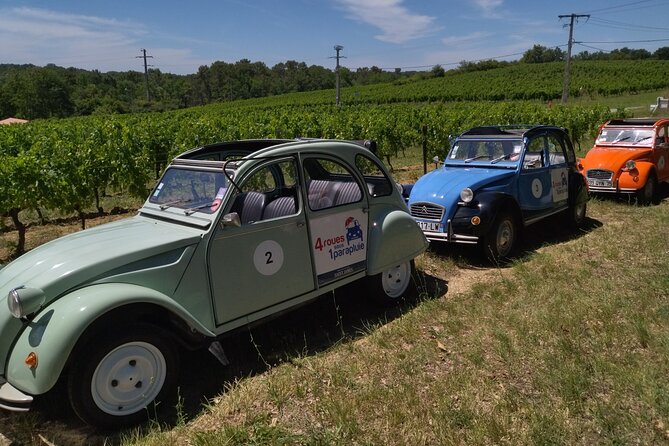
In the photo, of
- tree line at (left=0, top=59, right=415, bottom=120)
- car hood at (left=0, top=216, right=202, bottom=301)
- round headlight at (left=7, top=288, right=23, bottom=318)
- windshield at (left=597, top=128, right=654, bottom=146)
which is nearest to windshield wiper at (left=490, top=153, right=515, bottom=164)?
windshield at (left=597, top=128, right=654, bottom=146)

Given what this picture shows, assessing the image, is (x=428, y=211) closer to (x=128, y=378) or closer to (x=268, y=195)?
(x=268, y=195)

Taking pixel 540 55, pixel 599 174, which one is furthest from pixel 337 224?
pixel 540 55

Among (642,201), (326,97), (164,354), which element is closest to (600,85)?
(326,97)

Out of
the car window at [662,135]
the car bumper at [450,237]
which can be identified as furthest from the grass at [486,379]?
the car window at [662,135]

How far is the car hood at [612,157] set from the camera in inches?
376

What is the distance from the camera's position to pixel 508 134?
7.45 meters

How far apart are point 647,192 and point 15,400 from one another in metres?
10.9

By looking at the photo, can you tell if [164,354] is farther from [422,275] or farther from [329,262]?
[422,275]

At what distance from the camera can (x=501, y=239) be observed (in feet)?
21.7

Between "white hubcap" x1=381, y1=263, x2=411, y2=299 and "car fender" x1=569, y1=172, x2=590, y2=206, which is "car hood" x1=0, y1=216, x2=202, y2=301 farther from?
"car fender" x1=569, y1=172, x2=590, y2=206

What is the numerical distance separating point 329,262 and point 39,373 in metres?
2.41

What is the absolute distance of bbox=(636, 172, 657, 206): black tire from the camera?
941 cm

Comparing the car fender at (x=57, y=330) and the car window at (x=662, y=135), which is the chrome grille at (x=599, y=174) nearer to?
the car window at (x=662, y=135)

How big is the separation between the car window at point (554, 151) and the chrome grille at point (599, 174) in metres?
2.32
